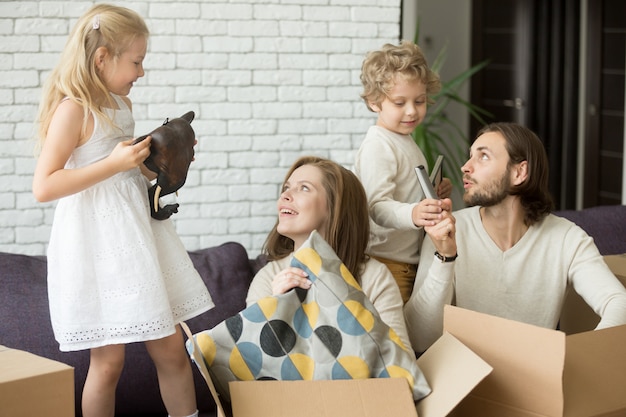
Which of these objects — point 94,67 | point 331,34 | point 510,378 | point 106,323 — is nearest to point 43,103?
point 94,67

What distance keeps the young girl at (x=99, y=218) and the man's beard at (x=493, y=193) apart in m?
0.84

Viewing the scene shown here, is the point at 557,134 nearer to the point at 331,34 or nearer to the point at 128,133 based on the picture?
the point at 331,34

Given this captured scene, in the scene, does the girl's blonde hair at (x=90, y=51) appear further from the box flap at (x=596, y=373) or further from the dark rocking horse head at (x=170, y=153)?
the box flap at (x=596, y=373)

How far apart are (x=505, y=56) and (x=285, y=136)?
3764mm

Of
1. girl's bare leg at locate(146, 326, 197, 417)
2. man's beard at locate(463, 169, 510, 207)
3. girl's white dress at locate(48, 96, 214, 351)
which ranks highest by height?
man's beard at locate(463, 169, 510, 207)

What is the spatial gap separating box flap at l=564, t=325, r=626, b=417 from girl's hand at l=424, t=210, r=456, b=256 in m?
0.44

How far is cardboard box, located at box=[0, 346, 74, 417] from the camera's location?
1643 millimetres

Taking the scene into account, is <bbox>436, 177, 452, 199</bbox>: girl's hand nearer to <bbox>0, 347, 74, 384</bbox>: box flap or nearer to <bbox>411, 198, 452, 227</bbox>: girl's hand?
<bbox>411, 198, 452, 227</bbox>: girl's hand

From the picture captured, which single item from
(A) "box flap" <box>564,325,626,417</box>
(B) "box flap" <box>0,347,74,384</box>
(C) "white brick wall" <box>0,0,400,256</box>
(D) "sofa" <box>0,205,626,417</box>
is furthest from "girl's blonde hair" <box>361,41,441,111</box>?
(C) "white brick wall" <box>0,0,400,256</box>

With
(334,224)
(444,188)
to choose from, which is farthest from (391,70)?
(334,224)

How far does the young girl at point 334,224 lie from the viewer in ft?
7.75

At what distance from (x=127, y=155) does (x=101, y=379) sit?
0.57 metres

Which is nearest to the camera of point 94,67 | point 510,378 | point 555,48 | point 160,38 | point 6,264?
point 510,378

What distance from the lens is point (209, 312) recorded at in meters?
2.60
